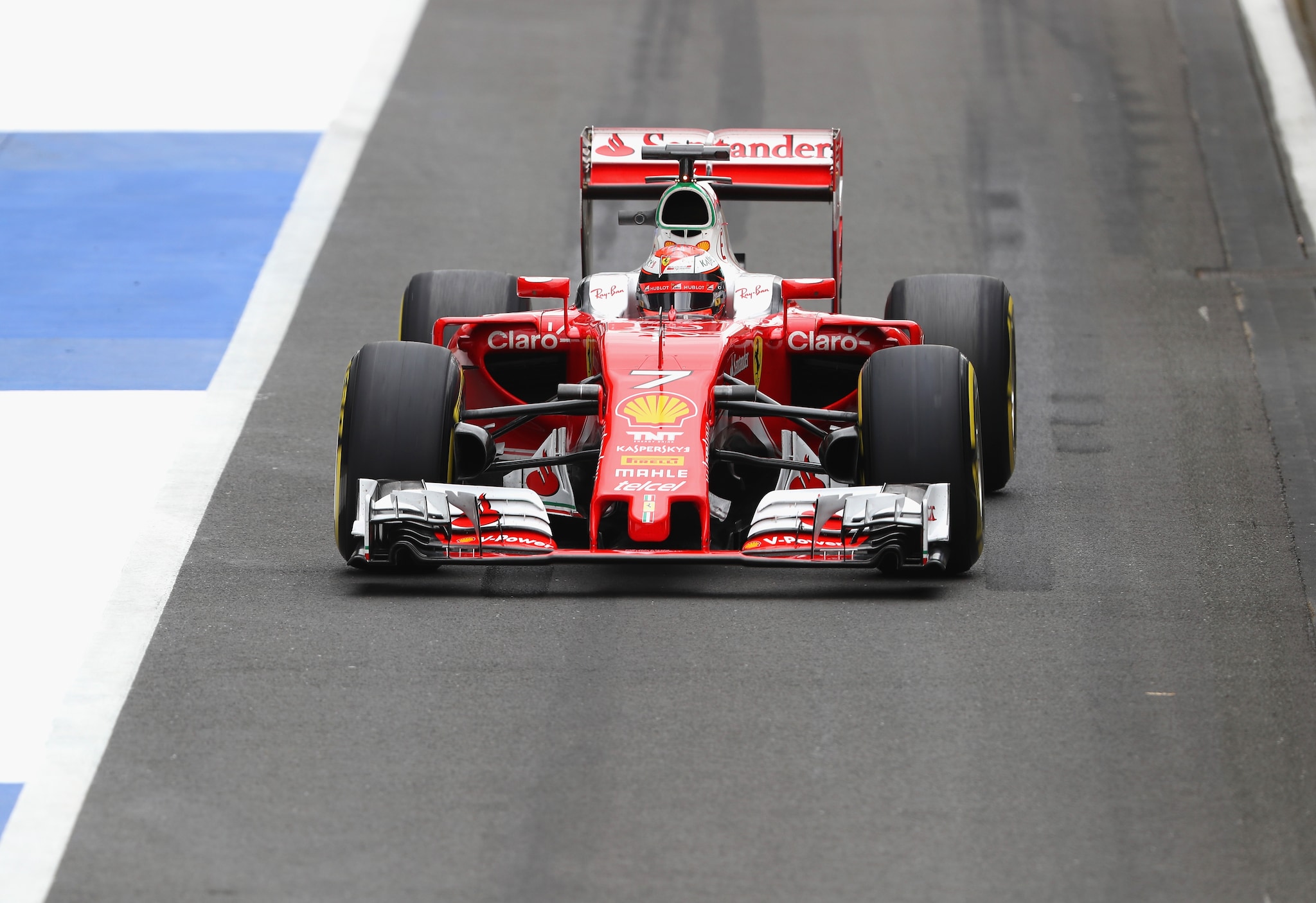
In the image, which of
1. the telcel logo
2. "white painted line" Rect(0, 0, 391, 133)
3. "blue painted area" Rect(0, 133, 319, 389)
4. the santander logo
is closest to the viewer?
the telcel logo

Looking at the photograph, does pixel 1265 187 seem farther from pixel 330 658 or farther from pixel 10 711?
pixel 10 711

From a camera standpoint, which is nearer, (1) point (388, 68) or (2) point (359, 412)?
(2) point (359, 412)

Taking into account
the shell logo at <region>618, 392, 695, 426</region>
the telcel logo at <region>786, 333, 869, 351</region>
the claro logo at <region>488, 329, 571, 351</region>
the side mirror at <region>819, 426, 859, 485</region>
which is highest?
the claro logo at <region>488, 329, 571, 351</region>

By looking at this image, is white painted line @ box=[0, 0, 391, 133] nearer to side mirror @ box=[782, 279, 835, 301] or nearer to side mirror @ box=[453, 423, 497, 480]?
side mirror @ box=[782, 279, 835, 301]

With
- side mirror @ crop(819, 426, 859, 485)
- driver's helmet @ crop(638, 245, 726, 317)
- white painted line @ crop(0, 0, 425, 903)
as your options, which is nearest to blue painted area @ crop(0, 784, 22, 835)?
white painted line @ crop(0, 0, 425, 903)

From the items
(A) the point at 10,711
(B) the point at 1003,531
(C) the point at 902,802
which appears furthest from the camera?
(B) the point at 1003,531

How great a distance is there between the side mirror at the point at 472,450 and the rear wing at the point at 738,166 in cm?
221

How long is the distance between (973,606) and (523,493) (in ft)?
7.26

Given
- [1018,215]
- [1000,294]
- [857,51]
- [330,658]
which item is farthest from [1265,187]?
[330,658]

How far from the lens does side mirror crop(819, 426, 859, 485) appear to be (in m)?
9.80

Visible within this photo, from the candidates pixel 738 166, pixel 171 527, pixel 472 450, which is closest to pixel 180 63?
pixel 738 166

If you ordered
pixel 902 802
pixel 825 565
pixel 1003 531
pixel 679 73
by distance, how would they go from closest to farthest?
pixel 902 802, pixel 825 565, pixel 1003 531, pixel 679 73

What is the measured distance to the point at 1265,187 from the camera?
17.3 metres

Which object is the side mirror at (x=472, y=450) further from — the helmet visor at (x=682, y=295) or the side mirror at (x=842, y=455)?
the side mirror at (x=842, y=455)
